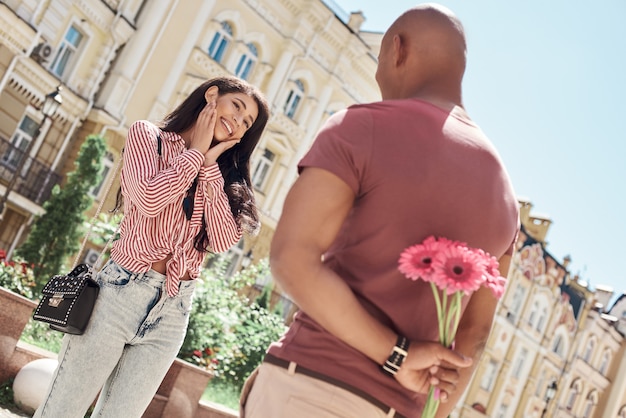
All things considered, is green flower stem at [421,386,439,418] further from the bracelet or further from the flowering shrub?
the flowering shrub

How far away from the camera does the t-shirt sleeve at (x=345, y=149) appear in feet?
5.33

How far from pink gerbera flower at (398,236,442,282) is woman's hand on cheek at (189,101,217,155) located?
1667 millimetres

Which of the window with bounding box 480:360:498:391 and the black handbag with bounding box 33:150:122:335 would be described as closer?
the black handbag with bounding box 33:150:122:335

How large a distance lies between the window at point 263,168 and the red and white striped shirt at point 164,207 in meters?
21.0

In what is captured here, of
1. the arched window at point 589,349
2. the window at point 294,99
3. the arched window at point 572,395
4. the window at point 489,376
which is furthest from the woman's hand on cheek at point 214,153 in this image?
the arched window at point 572,395

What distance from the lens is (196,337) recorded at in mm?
9703

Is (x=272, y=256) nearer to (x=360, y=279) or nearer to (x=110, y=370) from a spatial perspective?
(x=360, y=279)

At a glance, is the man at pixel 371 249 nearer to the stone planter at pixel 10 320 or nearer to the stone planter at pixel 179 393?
the stone planter at pixel 10 320

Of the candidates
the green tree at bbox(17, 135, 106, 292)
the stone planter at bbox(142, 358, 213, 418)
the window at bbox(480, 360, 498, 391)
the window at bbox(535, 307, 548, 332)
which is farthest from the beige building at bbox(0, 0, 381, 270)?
the window at bbox(535, 307, 548, 332)

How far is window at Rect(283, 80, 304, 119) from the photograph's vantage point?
2466 cm

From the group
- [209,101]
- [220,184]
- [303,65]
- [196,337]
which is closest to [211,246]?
[220,184]

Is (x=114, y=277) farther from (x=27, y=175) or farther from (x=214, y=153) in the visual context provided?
(x=27, y=175)

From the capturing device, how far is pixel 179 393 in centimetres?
779

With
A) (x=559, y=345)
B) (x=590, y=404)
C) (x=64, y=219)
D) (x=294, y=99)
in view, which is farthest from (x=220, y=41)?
(x=590, y=404)
